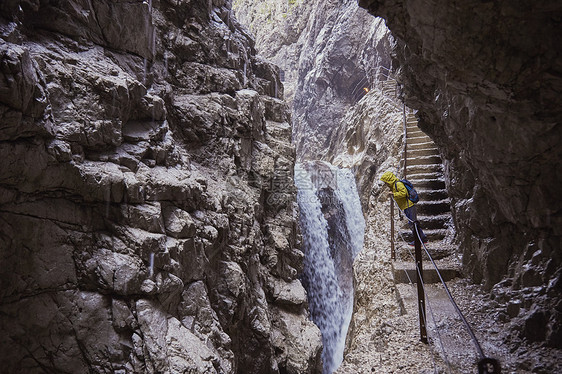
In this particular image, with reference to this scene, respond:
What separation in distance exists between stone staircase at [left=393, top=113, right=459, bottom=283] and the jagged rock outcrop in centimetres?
1180

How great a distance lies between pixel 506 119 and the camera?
4172 millimetres

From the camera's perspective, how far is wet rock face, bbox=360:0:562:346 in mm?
3434

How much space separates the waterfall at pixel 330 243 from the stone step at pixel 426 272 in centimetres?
595

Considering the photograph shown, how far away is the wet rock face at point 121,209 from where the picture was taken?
431cm

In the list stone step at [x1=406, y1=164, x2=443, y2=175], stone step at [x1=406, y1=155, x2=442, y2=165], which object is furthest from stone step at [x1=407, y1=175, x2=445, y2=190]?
stone step at [x1=406, y1=155, x2=442, y2=165]

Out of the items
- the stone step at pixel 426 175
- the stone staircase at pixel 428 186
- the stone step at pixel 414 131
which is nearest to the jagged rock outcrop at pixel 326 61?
the stone step at pixel 414 131

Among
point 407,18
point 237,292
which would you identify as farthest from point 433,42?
point 237,292

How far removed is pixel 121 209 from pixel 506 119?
562 cm

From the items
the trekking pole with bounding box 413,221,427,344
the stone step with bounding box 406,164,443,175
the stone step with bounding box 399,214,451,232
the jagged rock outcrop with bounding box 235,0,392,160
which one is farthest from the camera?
the jagged rock outcrop with bounding box 235,0,392,160

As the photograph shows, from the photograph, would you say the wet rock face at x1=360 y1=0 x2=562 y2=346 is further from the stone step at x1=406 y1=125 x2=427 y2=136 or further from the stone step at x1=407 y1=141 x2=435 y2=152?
the stone step at x1=406 y1=125 x2=427 y2=136

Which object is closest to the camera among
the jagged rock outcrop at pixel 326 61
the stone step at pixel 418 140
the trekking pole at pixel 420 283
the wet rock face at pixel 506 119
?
the wet rock face at pixel 506 119

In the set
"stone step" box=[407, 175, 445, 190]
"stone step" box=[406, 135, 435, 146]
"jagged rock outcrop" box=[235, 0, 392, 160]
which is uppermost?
"jagged rock outcrop" box=[235, 0, 392, 160]

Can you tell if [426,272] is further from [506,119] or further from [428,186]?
[506,119]

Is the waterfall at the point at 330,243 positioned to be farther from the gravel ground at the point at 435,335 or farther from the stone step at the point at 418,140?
the stone step at the point at 418,140
